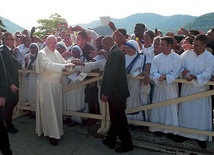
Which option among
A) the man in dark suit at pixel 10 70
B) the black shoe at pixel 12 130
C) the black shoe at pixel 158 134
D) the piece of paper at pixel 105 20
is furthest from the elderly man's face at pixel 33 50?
the black shoe at pixel 158 134

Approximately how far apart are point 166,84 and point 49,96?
2136mm

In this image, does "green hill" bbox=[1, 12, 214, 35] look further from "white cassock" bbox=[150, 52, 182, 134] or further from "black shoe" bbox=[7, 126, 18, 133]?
"black shoe" bbox=[7, 126, 18, 133]

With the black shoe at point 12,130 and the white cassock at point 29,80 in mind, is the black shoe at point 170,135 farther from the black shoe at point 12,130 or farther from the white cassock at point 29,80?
the white cassock at point 29,80

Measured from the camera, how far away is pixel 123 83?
416cm

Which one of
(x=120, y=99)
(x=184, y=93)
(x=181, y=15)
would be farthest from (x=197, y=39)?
Answer: (x=181, y=15)

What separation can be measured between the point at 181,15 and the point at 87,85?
60953mm

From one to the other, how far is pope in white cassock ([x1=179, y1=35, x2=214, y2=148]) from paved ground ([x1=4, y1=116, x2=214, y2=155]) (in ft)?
0.93

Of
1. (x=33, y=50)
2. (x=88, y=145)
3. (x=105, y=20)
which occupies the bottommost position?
(x=88, y=145)

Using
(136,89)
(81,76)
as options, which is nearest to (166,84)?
(136,89)

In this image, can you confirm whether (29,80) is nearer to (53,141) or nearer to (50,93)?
(50,93)

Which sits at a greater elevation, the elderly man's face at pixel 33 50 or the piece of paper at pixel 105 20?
the piece of paper at pixel 105 20

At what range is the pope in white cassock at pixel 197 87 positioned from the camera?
13.5 feet

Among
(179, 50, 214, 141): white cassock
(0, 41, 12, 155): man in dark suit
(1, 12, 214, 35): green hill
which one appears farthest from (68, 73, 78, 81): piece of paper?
(1, 12, 214, 35): green hill

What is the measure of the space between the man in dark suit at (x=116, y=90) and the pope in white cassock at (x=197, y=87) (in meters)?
1.03
